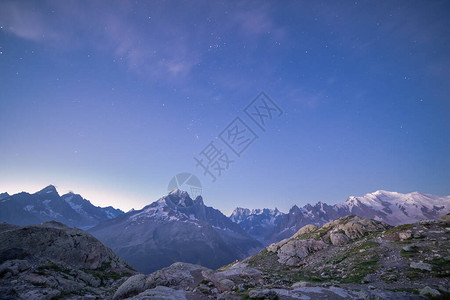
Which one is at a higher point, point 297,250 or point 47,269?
point 47,269

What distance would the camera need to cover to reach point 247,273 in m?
22.9

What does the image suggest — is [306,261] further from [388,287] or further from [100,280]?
[100,280]

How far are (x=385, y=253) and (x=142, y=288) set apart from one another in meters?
30.8

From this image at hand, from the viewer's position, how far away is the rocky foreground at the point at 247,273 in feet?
49.5

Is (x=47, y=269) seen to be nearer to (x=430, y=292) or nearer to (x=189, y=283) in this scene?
(x=189, y=283)

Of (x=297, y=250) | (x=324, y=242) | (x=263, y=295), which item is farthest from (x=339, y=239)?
(x=263, y=295)

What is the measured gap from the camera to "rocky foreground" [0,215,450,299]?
594 inches

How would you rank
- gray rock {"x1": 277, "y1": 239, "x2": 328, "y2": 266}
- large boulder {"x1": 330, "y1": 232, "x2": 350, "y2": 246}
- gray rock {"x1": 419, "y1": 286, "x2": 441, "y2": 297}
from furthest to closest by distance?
large boulder {"x1": 330, "y1": 232, "x2": 350, "y2": 246} → gray rock {"x1": 277, "y1": 239, "x2": 328, "y2": 266} → gray rock {"x1": 419, "y1": 286, "x2": 441, "y2": 297}

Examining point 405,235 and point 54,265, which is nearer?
point 54,265

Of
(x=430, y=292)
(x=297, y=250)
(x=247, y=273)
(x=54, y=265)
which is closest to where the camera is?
(x=430, y=292)

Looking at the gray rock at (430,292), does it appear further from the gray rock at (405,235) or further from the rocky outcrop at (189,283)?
the gray rock at (405,235)

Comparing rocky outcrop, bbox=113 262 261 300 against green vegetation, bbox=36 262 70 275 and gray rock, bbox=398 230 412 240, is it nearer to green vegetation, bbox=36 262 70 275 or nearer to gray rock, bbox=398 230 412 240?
green vegetation, bbox=36 262 70 275

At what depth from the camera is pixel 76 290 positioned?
22.8 m

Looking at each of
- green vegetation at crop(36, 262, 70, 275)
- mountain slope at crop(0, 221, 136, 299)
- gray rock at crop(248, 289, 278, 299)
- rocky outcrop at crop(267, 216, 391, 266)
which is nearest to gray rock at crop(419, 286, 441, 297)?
gray rock at crop(248, 289, 278, 299)
